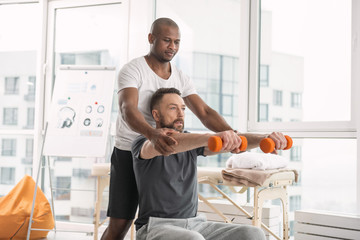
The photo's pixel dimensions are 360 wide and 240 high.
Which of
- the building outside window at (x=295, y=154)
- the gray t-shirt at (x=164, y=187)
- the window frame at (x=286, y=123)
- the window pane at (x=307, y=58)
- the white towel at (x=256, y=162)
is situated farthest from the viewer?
the building outside window at (x=295, y=154)

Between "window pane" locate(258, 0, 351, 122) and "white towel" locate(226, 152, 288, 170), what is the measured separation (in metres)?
0.74

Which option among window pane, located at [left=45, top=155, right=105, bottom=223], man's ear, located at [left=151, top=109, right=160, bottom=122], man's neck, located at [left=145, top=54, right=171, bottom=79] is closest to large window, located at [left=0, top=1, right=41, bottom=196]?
window pane, located at [left=45, top=155, right=105, bottom=223]

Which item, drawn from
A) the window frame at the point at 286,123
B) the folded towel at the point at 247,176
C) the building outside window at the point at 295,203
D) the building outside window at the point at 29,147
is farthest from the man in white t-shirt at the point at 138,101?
the building outside window at the point at 29,147

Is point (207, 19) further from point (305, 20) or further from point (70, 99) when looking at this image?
point (70, 99)

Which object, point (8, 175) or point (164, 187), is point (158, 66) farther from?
point (8, 175)

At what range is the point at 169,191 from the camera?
1.63 metres

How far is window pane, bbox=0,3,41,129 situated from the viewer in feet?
14.6

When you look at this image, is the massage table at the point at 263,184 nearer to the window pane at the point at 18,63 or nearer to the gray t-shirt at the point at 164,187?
the gray t-shirt at the point at 164,187

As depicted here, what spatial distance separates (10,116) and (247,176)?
2832mm

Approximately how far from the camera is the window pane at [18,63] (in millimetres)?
4449

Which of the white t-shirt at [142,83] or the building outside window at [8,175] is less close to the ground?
the white t-shirt at [142,83]

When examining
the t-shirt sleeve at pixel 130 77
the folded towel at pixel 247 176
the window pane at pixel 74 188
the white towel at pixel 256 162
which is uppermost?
the t-shirt sleeve at pixel 130 77

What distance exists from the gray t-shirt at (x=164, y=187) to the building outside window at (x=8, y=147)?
3118 mm

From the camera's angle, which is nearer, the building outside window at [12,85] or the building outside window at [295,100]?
the building outside window at [295,100]
